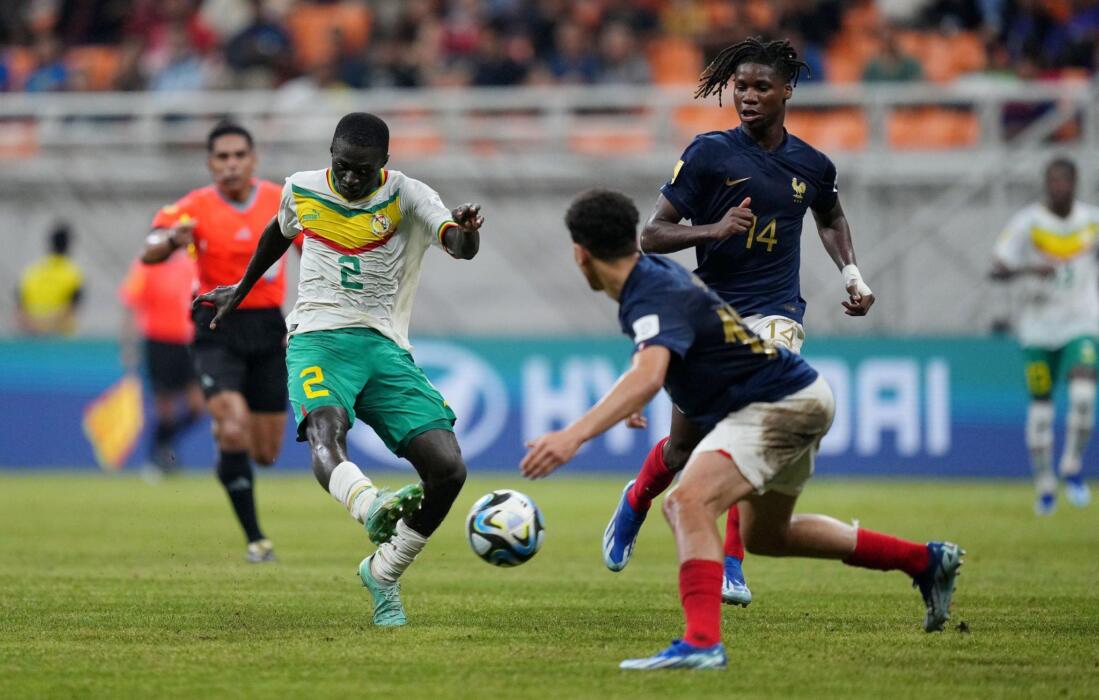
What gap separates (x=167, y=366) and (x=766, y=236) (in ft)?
38.9

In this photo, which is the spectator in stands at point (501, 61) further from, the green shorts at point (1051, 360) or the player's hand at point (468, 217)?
the player's hand at point (468, 217)

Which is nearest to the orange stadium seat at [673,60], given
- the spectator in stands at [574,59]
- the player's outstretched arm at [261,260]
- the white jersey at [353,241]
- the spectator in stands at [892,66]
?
the spectator in stands at [574,59]

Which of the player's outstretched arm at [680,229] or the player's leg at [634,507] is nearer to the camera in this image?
the player's outstretched arm at [680,229]

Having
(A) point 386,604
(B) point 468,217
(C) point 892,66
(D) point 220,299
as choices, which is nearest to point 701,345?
(B) point 468,217

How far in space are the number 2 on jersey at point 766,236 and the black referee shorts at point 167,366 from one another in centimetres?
1167

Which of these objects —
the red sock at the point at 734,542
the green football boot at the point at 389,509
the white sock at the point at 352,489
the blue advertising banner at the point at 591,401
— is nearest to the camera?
the green football boot at the point at 389,509

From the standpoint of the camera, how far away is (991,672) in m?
6.60

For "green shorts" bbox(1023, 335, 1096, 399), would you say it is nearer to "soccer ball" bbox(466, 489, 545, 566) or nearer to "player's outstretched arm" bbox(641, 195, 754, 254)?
"player's outstretched arm" bbox(641, 195, 754, 254)

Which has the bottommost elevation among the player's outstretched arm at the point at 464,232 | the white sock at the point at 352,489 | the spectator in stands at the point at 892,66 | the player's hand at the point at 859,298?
the white sock at the point at 352,489

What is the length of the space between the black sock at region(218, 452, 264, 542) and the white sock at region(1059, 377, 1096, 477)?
8020 millimetres

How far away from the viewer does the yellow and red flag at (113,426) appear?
20.4 metres

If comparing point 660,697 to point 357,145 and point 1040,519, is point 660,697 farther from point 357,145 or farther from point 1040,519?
point 1040,519

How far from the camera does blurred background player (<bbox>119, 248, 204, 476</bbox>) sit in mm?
19031

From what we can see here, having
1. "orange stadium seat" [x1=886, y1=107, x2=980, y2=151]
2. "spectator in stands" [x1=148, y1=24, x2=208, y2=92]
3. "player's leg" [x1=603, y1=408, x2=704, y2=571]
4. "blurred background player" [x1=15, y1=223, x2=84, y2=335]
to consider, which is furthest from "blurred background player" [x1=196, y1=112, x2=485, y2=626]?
"spectator in stands" [x1=148, y1=24, x2=208, y2=92]
